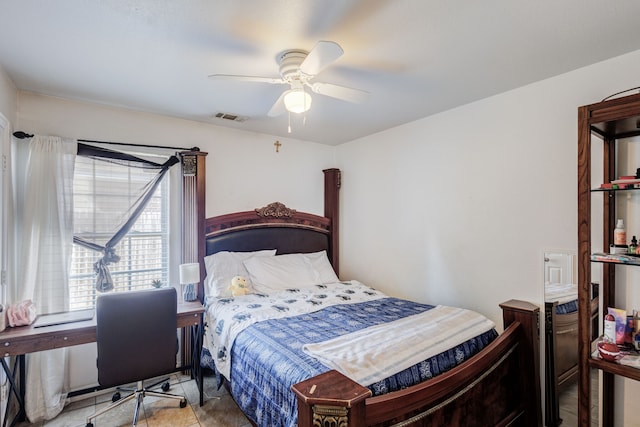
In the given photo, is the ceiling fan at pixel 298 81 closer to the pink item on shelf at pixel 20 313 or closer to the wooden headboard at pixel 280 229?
the wooden headboard at pixel 280 229

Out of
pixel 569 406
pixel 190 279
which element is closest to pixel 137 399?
pixel 190 279

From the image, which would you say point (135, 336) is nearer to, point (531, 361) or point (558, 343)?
point (531, 361)

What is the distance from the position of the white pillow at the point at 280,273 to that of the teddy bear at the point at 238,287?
0.18 metres

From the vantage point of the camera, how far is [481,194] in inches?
107

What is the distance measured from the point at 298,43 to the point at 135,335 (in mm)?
2207

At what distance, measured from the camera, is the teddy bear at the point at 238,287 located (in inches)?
118

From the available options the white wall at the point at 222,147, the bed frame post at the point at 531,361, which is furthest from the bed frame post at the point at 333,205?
the bed frame post at the point at 531,361

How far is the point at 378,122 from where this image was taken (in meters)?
3.34

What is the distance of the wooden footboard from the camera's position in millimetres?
1175

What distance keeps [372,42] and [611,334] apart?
6.76 feet

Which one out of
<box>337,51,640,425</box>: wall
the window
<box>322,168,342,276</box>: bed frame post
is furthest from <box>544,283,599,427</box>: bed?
the window

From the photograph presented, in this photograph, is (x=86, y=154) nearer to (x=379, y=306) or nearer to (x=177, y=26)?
(x=177, y=26)

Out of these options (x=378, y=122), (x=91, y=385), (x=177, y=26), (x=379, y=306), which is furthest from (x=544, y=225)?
(x=91, y=385)

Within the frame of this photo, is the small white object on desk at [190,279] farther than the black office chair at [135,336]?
Yes
